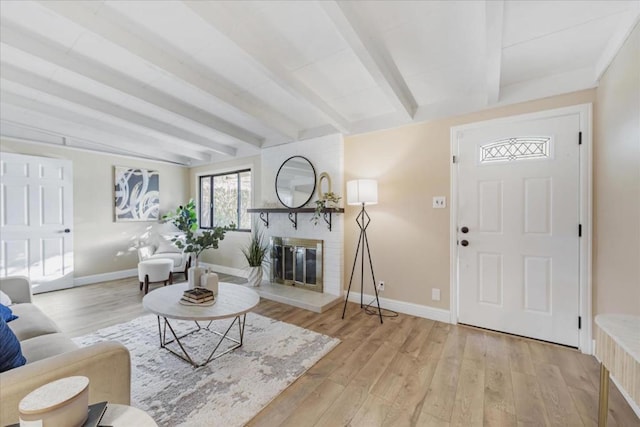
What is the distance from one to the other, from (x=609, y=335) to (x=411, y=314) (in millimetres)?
1975

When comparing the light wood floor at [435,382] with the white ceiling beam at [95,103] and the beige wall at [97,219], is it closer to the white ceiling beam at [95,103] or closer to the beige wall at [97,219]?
the beige wall at [97,219]

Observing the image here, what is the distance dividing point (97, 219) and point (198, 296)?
12.3ft

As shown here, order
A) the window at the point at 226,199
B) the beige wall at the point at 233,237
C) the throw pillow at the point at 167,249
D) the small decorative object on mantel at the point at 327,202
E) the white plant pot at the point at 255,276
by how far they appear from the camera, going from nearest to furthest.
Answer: the small decorative object on mantel at the point at 327,202 < the white plant pot at the point at 255,276 < the throw pillow at the point at 167,249 < the beige wall at the point at 233,237 < the window at the point at 226,199

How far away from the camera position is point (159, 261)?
3.96m

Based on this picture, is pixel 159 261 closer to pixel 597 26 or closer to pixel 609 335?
pixel 609 335

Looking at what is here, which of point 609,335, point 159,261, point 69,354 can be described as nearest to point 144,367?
point 69,354

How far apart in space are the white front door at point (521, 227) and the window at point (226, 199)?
355 centimetres

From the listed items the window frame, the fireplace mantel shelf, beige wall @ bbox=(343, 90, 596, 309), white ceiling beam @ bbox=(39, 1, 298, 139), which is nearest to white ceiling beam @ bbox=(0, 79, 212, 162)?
the window frame

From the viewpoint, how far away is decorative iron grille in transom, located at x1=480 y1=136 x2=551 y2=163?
238 centimetres

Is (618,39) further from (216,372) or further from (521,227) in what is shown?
(216,372)

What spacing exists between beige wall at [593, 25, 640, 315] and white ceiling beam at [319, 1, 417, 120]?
4.84 ft

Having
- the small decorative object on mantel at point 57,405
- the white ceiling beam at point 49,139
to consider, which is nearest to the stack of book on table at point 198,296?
the small decorative object on mantel at point 57,405

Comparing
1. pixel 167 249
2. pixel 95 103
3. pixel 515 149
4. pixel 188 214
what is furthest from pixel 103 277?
pixel 515 149

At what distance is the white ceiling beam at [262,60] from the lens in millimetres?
1670
